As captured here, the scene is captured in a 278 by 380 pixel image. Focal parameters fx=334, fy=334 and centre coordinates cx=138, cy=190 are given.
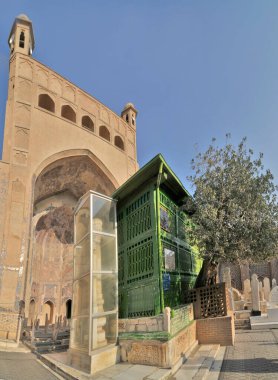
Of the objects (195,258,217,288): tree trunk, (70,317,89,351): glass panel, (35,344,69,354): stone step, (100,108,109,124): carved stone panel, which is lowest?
(35,344,69,354): stone step

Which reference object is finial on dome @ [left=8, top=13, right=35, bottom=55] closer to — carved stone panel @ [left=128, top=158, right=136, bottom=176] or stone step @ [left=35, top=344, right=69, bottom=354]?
carved stone panel @ [left=128, top=158, right=136, bottom=176]

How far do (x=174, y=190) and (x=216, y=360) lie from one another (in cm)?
423

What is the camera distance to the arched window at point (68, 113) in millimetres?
19475

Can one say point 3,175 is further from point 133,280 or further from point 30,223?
point 133,280

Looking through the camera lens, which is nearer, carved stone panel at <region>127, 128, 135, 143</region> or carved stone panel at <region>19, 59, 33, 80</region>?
carved stone panel at <region>19, 59, 33, 80</region>

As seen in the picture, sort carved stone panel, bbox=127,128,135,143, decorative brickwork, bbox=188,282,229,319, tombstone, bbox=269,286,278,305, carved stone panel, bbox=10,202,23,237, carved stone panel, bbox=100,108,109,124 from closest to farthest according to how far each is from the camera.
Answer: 1. decorative brickwork, bbox=188,282,229,319
2. carved stone panel, bbox=10,202,23,237
3. tombstone, bbox=269,286,278,305
4. carved stone panel, bbox=100,108,109,124
5. carved stone panel, bbox=127,128,135,143

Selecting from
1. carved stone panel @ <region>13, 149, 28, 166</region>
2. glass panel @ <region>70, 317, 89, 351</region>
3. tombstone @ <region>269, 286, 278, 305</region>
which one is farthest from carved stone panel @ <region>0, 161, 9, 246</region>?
tombstone @ <region>269, 286, 278, 305</region>

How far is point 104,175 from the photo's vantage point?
65.1 ft

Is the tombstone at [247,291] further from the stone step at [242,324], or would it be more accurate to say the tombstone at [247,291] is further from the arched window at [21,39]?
the arched window at [21,39]

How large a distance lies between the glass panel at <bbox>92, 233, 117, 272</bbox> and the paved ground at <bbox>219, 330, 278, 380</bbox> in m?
3.06

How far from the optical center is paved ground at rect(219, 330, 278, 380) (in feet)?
17.6

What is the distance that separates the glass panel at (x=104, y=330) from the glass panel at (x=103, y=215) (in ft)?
6.24

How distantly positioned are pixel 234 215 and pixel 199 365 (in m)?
3.95

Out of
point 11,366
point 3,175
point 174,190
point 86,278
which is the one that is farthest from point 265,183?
point 3,175
